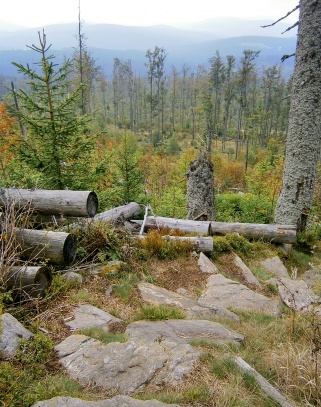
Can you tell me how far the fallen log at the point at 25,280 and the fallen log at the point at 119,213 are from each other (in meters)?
2.59

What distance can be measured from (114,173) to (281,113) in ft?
171

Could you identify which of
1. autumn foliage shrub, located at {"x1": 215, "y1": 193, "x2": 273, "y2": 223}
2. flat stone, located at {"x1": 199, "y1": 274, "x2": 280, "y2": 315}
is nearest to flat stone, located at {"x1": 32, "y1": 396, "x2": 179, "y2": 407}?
flat stone, located at {"x1": 199, "y1": 274, "x2": 280, "y2": 315}

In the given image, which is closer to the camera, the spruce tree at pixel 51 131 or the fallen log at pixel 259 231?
the spruce tree at pixel 51 131

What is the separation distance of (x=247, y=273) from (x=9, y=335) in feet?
14.5

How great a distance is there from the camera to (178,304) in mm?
4371

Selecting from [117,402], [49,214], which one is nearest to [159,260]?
[49,214]

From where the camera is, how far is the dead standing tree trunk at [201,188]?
339 inches

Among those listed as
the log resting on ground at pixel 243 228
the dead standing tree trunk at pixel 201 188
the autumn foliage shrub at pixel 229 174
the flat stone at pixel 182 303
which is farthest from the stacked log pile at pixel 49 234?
the autumn foliage shrub at pixel 229 174

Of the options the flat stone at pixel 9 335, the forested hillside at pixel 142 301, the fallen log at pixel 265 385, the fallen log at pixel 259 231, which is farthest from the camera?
the fallen log at pixel 259 231

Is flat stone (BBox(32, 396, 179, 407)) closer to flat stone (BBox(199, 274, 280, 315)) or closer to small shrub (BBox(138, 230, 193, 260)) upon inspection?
flat stone (BBox(199, 274, 280, 315))

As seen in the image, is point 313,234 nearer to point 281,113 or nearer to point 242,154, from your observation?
point 242,154

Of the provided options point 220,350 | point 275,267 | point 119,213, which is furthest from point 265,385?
point 119,213

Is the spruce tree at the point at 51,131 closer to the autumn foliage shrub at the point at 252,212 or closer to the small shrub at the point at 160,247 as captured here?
the small shrub at the point at 160,247

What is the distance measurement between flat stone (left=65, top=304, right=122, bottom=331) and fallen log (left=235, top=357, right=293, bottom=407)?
5.00 feet
